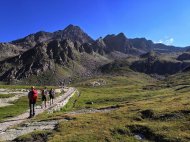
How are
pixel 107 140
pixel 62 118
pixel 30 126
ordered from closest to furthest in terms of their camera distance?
pixel 107 140, pixel 30 126, pixel 62 118

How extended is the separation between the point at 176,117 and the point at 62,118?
13894mm

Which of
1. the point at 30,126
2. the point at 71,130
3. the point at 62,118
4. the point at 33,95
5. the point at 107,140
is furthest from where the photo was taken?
the point at 33,95

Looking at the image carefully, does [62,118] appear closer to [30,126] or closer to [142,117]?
[30,126]

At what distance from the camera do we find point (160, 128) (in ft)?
120

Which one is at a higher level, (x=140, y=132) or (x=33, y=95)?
(x=33, y=95)

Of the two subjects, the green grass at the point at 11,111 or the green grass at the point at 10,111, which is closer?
the green grass at the point at 11,111

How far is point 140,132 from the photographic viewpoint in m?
35.8

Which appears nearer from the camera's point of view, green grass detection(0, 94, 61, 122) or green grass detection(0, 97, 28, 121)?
green grass detection(0, 94, 61, 122)

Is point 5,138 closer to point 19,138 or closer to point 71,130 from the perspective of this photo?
point 19,138

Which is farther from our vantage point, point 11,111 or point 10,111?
point 10,111

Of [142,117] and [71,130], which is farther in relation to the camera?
[142,117]

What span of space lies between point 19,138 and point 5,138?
161 centimetres

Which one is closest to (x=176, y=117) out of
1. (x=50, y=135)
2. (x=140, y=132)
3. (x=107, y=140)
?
(x=140, y=132)

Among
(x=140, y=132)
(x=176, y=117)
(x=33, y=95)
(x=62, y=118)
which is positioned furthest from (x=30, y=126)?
(x=176, y=117)
